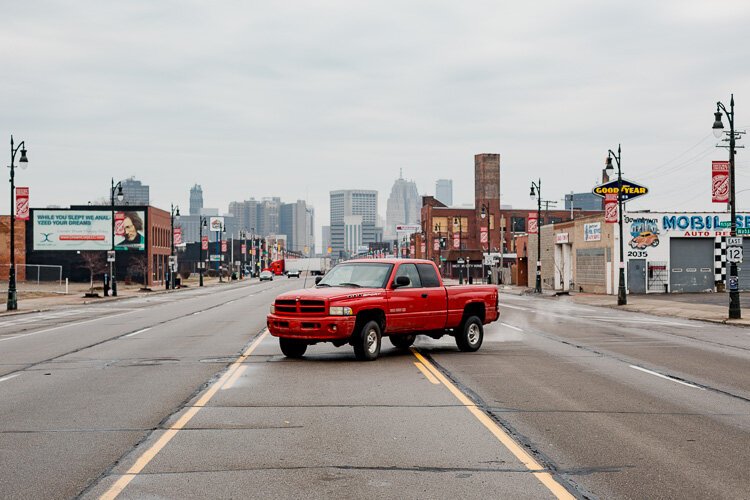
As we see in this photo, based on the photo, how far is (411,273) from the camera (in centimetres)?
1838

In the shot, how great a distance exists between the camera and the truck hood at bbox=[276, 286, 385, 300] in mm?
16359

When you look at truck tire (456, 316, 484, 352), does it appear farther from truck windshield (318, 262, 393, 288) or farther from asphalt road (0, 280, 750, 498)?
truck windshield (318, 262, 393, 288)

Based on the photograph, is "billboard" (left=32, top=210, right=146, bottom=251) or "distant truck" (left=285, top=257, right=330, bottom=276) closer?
"billboard" (left=32, top=210, right=146, bottom=251)

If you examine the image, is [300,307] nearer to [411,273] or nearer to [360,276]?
[360,276]

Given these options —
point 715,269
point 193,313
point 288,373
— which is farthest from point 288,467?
point 715,269

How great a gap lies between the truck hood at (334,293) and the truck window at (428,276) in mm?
1584

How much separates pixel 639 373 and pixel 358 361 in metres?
5.33

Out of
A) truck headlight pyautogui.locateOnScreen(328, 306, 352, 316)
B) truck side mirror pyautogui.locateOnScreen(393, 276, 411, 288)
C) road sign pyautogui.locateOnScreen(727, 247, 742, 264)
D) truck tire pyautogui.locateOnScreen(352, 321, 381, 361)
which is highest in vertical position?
road sign pyautogui.locateOnScreen(727, 247, 742, 264)

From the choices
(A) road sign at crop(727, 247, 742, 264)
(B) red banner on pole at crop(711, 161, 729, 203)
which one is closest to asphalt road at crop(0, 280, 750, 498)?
(A) road sign at crop(727, 247, 742, 264)

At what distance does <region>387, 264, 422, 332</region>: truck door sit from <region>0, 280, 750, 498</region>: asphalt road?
2.35 ft

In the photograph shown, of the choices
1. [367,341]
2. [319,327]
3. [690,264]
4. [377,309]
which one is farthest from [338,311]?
[690,264]

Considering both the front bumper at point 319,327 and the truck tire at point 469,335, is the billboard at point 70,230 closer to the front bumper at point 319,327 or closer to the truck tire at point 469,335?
the truck tire at point 469,335

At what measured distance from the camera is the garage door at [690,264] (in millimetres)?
58969

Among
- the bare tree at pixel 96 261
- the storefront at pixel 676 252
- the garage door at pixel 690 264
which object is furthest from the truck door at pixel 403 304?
the bare tree at pixel 96 261
